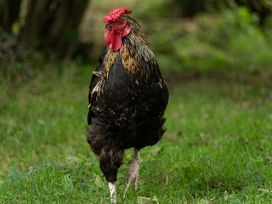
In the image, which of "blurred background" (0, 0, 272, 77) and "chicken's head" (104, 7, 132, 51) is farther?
"blurred background" (0, 0, 272, 77)

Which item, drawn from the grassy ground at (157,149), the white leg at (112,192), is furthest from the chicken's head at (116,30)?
the grassy ground at (157,149)

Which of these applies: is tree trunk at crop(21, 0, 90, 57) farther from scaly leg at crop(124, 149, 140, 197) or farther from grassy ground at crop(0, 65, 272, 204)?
scaly leg at crop(124, 149, 140, 197)

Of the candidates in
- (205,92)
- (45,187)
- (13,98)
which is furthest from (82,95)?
(45,187)

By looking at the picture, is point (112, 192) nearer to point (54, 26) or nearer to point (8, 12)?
point (8, 12)

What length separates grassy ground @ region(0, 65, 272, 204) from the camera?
5.51 metres

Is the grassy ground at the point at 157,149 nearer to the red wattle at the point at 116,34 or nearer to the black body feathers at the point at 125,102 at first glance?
the black body feathers at the point at 125,102

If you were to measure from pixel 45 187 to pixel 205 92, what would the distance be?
6488 mm

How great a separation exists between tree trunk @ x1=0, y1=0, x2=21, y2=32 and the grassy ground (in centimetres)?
181

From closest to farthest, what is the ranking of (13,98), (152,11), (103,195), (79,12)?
1. (103,195)
2. (13,98)
3. (79,12)
4. (152,11)

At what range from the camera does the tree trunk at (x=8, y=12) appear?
509 inches

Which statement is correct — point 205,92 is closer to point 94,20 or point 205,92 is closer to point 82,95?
point 82,95

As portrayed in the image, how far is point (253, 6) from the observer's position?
61.3ft

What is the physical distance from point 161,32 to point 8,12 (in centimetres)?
581

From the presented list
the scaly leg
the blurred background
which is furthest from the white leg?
the blurred background
